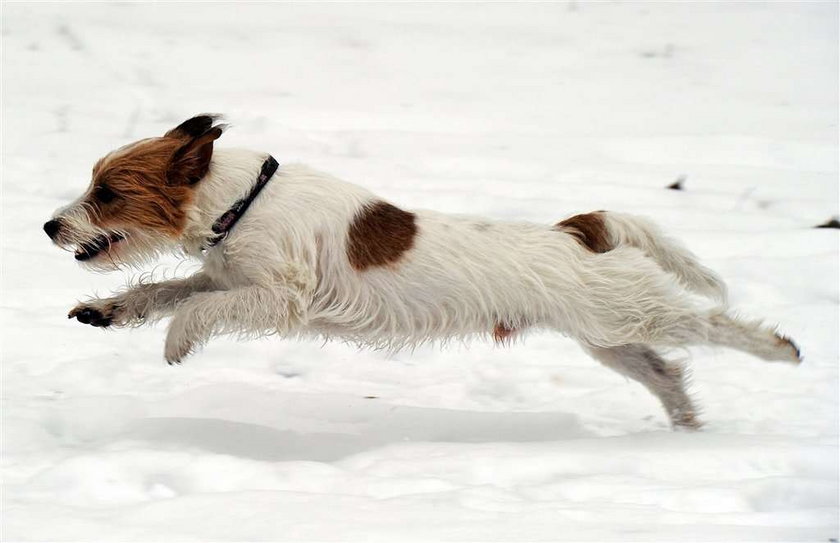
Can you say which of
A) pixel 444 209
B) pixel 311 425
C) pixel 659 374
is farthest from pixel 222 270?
pixel 444 209

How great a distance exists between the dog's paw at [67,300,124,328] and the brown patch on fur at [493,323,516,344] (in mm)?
1430

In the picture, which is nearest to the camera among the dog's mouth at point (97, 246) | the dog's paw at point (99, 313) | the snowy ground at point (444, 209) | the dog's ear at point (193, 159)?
the snowy ground at point (444, 209)

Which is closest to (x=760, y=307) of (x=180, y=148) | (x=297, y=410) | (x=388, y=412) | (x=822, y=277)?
(x=822, y=277)

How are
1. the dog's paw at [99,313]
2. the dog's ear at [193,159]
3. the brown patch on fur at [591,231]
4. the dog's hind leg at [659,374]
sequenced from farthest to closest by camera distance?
the dog's hind leg at [659,374], the brown patch on fur at [591,231], the dog's paw at [99,313], the dog's ear at [193,159]

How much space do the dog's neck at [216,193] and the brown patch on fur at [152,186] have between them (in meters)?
0.03

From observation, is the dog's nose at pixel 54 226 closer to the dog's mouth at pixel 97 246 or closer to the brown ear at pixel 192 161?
the dog's mouth at pixel 97 246

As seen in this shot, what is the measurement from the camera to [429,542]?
308 cm

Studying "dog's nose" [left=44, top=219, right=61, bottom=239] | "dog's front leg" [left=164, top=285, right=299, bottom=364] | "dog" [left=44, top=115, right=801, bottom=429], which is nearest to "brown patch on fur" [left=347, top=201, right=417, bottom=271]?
"dog" [left=44, top=115, right=801, bottom=429]

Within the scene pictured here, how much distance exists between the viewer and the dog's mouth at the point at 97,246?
4.11 meters

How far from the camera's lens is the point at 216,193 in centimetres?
407

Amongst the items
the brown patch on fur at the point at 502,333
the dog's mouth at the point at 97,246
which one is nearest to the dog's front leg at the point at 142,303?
the dog's mouth at the point at 97,246

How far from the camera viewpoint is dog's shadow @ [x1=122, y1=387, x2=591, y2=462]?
4148mm

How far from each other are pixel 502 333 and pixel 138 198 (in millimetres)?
1440

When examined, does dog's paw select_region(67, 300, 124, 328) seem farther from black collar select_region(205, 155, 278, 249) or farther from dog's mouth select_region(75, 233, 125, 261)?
black collar select_region(205, 155, 278, 249)
